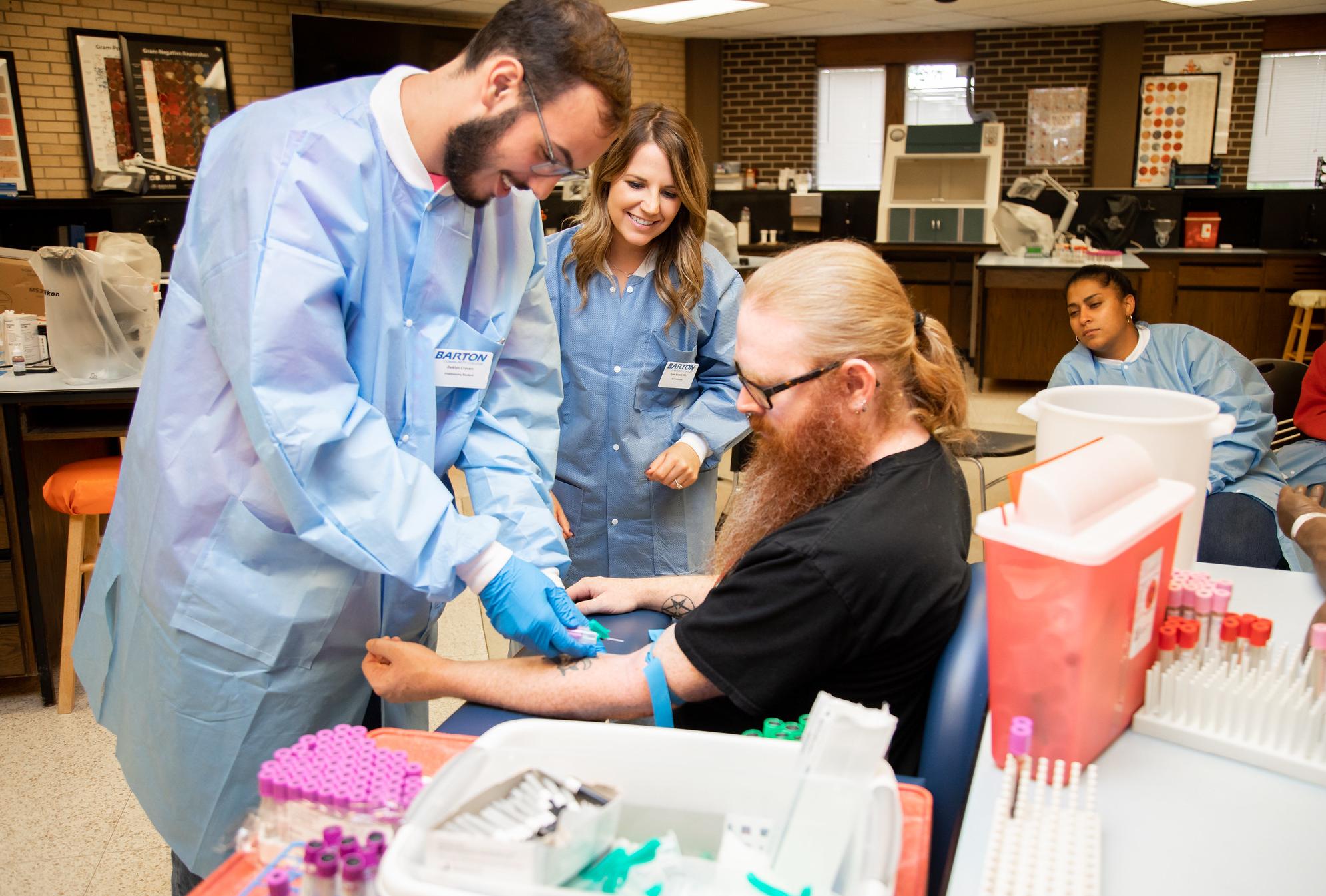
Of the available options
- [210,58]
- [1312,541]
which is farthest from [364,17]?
[1312,541]

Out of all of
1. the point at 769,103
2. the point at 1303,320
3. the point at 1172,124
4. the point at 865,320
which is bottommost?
the point at 1303,320

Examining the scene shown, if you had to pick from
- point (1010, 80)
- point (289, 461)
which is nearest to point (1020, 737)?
point (289, 461)

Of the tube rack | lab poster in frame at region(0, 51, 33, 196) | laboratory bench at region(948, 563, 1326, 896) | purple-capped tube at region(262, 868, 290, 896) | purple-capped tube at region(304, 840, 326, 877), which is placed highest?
lab poster in frame at region(0, 51, 33, 196)

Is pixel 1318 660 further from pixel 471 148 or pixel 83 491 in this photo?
pixel 83 491

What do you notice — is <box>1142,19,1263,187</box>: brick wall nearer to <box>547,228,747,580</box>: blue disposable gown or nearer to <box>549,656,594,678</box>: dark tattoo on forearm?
<box>547,228,747,580</box>: blue disposable gown

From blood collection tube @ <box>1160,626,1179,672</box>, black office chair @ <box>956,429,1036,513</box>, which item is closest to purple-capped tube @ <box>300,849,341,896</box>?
blood collection tube @ <box>1160,626,1179,672</box>

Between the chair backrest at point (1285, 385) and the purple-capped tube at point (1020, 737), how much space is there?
287 centimetres

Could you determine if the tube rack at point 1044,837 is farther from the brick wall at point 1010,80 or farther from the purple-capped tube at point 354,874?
the brick wall at point 1010,80

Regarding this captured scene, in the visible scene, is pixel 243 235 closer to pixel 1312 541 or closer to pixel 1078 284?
pixel 1312 541

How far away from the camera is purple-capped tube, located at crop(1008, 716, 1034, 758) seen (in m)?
0.93

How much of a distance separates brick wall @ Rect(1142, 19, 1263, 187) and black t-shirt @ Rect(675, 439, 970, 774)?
9078mm

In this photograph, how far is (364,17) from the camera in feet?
25.6

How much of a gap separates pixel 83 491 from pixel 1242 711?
2733 mm

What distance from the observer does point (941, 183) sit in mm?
7453
